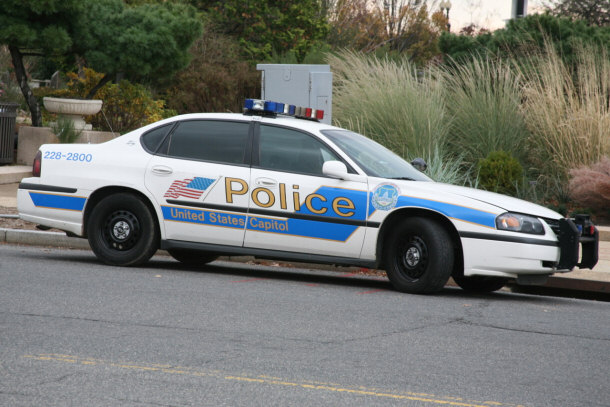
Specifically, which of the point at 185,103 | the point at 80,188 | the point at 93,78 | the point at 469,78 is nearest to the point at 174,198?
the point at 80,188

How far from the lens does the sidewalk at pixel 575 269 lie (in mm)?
9508

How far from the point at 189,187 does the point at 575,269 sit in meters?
4.27

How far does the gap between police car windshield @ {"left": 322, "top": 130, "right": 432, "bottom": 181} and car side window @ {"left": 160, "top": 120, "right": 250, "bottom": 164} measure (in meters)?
0.83

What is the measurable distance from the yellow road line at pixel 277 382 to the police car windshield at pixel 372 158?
12.4 ft

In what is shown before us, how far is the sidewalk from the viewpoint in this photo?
9508 mm

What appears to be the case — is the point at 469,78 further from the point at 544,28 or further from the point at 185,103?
the point at 185,103

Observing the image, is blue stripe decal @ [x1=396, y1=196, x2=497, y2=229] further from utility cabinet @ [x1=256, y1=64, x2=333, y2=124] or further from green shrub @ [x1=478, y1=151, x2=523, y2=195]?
green shrub @ [x1=478, y1=151, x2=523, y2=195]

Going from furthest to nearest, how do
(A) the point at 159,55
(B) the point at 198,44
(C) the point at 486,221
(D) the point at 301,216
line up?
(B) the point at 198,44 → (A) the point at 159,55 → (D) the point at 301,216 → (C) the point at 486,221

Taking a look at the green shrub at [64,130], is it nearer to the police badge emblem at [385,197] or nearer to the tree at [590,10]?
the police badge emblem at [385,197]

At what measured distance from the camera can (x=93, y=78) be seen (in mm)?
21609

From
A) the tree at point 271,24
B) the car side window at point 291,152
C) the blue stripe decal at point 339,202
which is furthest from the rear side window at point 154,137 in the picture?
the tree at point 271,24

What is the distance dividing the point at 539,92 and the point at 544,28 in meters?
5.50

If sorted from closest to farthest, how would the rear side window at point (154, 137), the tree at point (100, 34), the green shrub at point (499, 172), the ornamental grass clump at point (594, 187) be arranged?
the rear side window at point (154, 137)
the ornamental grass clump at point (594, 187)
the green shrub at point (499, 172)
the tree at point (100, 34)

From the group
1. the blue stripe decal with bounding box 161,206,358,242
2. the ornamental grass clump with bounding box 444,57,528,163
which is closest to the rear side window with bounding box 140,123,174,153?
the blue stripe decal with bounding box 161,206,358,242
